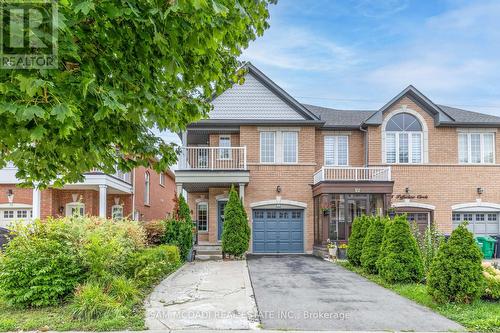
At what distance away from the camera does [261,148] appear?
19781 mm

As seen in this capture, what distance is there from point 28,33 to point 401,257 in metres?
9.61

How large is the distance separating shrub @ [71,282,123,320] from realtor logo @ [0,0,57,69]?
451cm

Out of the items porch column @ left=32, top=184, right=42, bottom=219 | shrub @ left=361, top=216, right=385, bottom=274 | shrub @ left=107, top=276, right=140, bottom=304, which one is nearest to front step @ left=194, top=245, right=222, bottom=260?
porch column @ left=32, top=184, right=42, bottom=219

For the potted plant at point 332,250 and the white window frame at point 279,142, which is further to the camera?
the white window frame at point 279,142

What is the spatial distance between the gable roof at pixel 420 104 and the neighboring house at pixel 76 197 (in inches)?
403

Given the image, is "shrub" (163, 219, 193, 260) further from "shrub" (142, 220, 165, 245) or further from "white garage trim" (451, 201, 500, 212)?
"white garage trim" (451, 201, 500, 212)

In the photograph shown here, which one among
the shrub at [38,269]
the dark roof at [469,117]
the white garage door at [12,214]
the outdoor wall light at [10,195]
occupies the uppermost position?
the dark roof at [469,117]

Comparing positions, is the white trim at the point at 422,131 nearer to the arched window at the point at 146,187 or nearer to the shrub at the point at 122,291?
the arched window at the point at 146,187

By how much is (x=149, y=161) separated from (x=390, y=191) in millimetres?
14192

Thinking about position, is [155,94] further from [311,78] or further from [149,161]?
[311,78]

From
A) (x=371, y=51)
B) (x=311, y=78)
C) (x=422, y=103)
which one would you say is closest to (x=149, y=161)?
(x=422, y=103)

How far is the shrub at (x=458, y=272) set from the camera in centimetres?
777

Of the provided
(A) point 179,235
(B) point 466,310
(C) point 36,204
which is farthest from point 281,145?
(B) point 466,310

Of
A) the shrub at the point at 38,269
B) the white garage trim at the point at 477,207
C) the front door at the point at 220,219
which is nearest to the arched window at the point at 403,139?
the white garage trim at the point at 477,207
